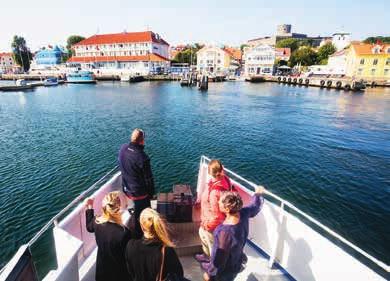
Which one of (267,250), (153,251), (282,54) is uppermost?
(282,54)

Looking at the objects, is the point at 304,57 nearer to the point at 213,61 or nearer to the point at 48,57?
the point at 213,61

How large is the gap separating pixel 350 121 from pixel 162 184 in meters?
24.1

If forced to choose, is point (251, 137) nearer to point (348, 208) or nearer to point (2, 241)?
point (348, 208)

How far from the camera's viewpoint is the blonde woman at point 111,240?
2.55m

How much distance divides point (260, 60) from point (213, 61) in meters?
18.8

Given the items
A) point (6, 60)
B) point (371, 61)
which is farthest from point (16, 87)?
point (371, 61)

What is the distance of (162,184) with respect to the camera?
38.9 feet

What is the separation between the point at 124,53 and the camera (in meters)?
90.7

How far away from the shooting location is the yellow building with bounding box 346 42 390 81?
62.3 meters

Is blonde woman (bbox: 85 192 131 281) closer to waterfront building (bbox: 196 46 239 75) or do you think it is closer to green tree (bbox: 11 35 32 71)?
waterfront building (bbox: 196 46 239 75)

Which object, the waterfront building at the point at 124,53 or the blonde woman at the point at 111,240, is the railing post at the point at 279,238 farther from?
the waterfront building at the point at 124,53

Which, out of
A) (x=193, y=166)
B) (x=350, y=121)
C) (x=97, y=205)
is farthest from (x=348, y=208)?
(x=350, y=121)

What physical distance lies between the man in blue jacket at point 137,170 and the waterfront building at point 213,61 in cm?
9237

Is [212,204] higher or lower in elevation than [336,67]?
lower
